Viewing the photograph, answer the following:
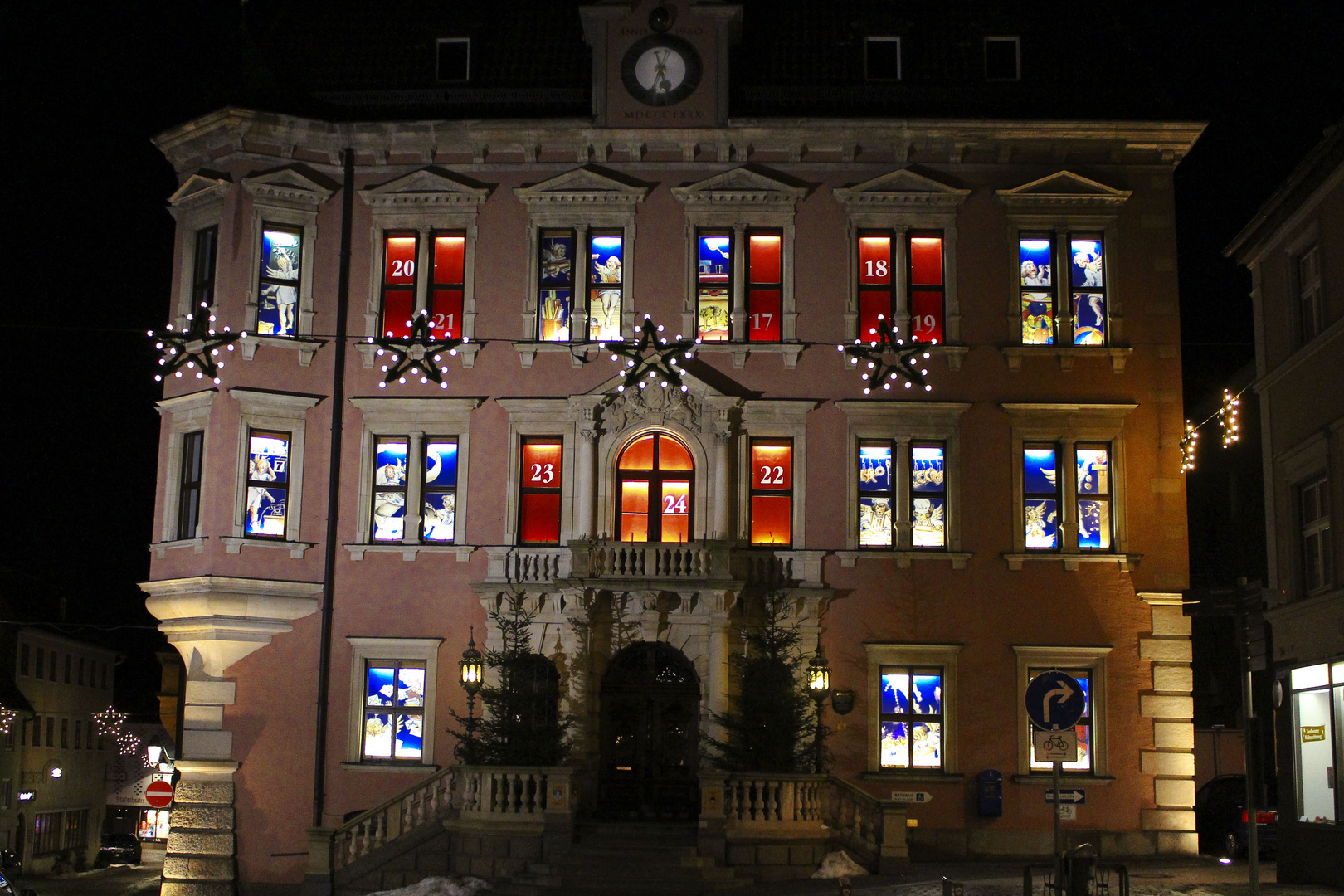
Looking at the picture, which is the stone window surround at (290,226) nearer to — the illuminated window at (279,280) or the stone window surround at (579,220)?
the illuminated window at (279,280)

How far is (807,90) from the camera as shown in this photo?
28375 millimetres

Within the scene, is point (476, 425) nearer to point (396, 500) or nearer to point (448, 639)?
point (396, 500)

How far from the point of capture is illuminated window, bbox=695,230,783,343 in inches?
1088

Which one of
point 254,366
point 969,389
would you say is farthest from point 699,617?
point 254,366

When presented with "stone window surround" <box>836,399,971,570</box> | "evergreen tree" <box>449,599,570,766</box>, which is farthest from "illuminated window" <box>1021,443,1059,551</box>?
"evergreen tree" <box>449,599,570,766</box>

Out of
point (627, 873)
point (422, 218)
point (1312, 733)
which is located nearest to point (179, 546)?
point (422, 218)

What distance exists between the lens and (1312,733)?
21.8 metres

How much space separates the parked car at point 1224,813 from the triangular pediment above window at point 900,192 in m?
13.3

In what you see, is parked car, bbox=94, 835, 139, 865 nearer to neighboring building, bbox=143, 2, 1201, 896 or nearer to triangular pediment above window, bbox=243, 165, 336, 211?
neighboring building, bbox=143, 2, 1201, 896

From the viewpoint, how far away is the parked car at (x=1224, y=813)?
2811cm

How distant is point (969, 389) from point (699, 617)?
6.74 metres

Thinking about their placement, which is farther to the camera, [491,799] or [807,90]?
[807,90]

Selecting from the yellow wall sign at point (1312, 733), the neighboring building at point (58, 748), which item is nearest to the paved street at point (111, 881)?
the neighboring building at point (58, 748)

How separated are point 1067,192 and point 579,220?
30.8ft
